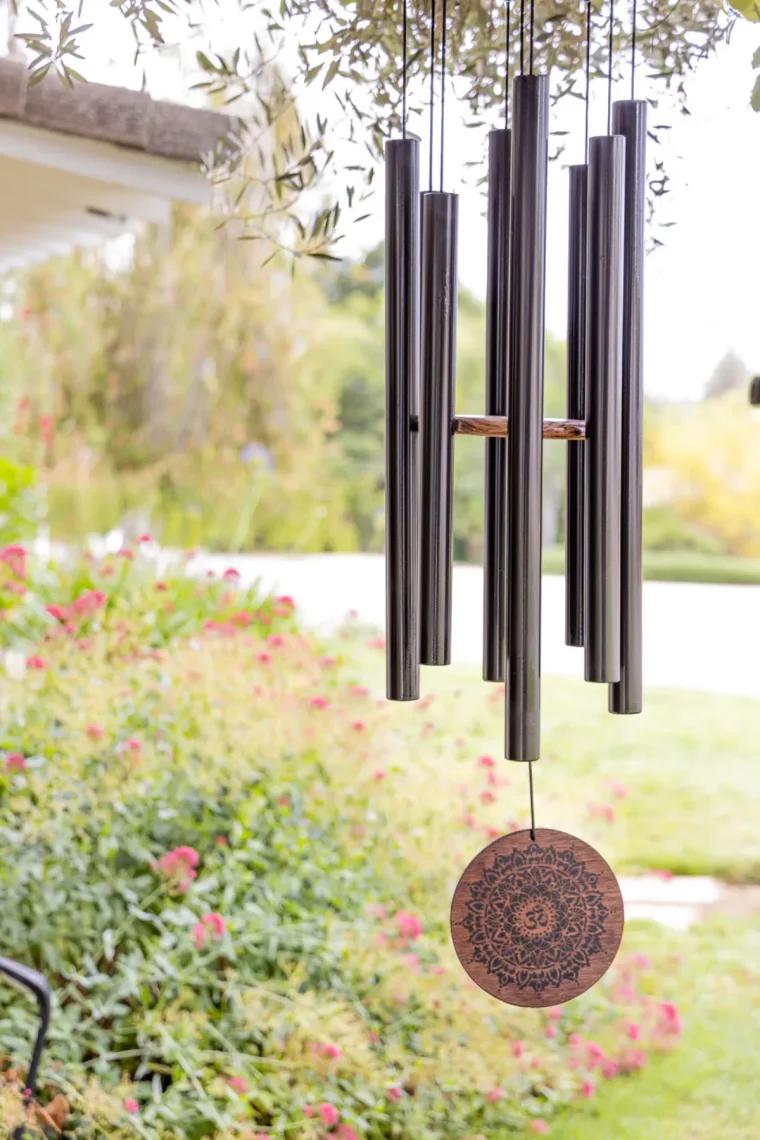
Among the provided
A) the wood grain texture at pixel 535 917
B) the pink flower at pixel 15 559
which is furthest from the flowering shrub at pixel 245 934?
the wood grain texture at pixel 535 917

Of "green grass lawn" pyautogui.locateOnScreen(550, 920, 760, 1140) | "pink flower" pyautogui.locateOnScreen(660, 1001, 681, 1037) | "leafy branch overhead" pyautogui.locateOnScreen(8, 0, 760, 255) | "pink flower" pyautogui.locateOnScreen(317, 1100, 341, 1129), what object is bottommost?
"green grass lawn" pyautogui.locateOnScreen(550, 920, 760, 1140)

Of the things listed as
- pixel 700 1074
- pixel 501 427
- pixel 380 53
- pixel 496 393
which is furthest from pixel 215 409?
pixel 501 427

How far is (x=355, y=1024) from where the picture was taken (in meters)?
2.38

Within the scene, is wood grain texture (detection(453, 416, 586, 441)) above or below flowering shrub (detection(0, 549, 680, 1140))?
above

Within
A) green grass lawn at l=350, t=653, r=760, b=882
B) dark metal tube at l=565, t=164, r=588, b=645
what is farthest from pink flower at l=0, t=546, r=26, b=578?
dark metal tube at l=565, t=164, r=588, b=645

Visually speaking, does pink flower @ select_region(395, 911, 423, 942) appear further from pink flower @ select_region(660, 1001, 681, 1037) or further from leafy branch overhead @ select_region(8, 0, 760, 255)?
leafy branch overhead @ select_region(8, 0, 760, 255)

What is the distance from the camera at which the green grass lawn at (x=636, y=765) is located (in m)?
3.72

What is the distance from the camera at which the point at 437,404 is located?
1063mm

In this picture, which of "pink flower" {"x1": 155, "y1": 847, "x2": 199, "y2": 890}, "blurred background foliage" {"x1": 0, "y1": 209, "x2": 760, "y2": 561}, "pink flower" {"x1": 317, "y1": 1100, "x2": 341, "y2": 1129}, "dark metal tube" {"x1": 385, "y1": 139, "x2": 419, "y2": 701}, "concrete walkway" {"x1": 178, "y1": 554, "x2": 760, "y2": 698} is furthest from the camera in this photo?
"concrete walkway" {"x1": 178, "y1": 554, "x2": 760, "y2": 698}

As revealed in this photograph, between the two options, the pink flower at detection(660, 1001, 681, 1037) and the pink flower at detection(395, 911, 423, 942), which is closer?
the pink flower at detection(395, 911, 423, 942)

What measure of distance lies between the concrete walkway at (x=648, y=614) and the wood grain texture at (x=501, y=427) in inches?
178

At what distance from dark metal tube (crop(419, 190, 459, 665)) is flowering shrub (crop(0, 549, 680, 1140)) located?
4.72 ft

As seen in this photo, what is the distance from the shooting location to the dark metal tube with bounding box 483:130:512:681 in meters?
1.11

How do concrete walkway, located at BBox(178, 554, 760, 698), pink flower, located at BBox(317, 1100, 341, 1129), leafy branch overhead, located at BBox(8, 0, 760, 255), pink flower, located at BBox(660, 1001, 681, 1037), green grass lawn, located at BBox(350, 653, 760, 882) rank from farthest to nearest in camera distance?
concrete walkway, located at BBox(178, 554, 760, 698)
green grass lawn, located at BBox(350, 653, 760, 882)
pink flower, located at BBox(660, 1001, 681, 1037)
pink flower, located at BBox(317, 1100, 341, 1129)
leafy branch overhead, located at BBox(8, 0, 760, 255)
